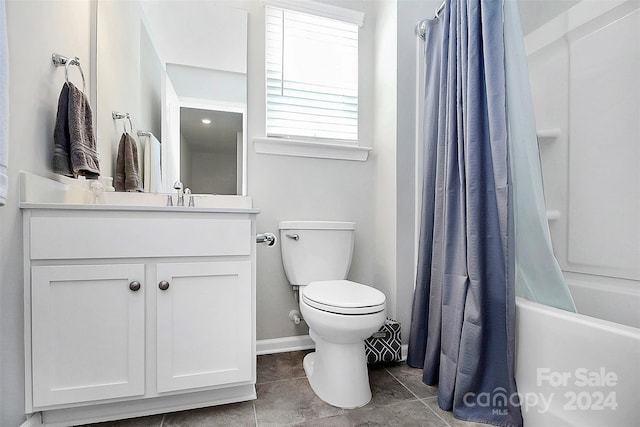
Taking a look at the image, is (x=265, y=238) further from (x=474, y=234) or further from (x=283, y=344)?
(x=474, y=234)

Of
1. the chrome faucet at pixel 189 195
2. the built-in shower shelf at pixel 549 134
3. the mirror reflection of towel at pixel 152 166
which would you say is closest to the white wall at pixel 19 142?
the mirror reflection of towel at pixel 152 166

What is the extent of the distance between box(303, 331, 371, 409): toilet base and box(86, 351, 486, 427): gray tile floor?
0.10 ft

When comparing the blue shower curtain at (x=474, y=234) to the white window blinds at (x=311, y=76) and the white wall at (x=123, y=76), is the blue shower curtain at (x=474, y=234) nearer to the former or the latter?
the white window blinds at (x=311, y=76)

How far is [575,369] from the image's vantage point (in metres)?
0.95

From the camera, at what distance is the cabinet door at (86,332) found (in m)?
1.02

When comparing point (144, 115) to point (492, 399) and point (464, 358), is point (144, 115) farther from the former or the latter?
point (492, 399)

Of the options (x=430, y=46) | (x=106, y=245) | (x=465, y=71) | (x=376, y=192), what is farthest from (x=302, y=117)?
(x=106, y=245)

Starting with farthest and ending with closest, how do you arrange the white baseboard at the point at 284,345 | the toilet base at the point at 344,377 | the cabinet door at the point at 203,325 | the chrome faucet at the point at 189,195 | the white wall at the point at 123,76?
the white baseboard at the point at 284,345
the chrome faucet at the point at 189,195
the white wall at the point at 123,76
the toilet base at the point at 344,377
the cabinet door at the point at 203,325

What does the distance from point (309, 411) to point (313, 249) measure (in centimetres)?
76

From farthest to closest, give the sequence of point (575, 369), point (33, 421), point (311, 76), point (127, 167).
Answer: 1. point (311, 76)
2. point (127, 167)
3. point (33, 421)
4. point (575, 369)

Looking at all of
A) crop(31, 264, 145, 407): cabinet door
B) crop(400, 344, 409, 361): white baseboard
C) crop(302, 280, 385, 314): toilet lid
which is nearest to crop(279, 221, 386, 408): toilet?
crop(302, 280, 385, 314): toilet lid

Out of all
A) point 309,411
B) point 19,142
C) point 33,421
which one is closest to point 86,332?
point 33,421

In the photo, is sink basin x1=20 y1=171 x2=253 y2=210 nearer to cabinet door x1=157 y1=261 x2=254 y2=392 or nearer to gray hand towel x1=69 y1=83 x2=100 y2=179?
gray hand towel x1=69 y1=83 x2=100 y2=179

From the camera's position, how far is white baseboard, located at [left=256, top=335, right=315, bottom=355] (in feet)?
5.95
